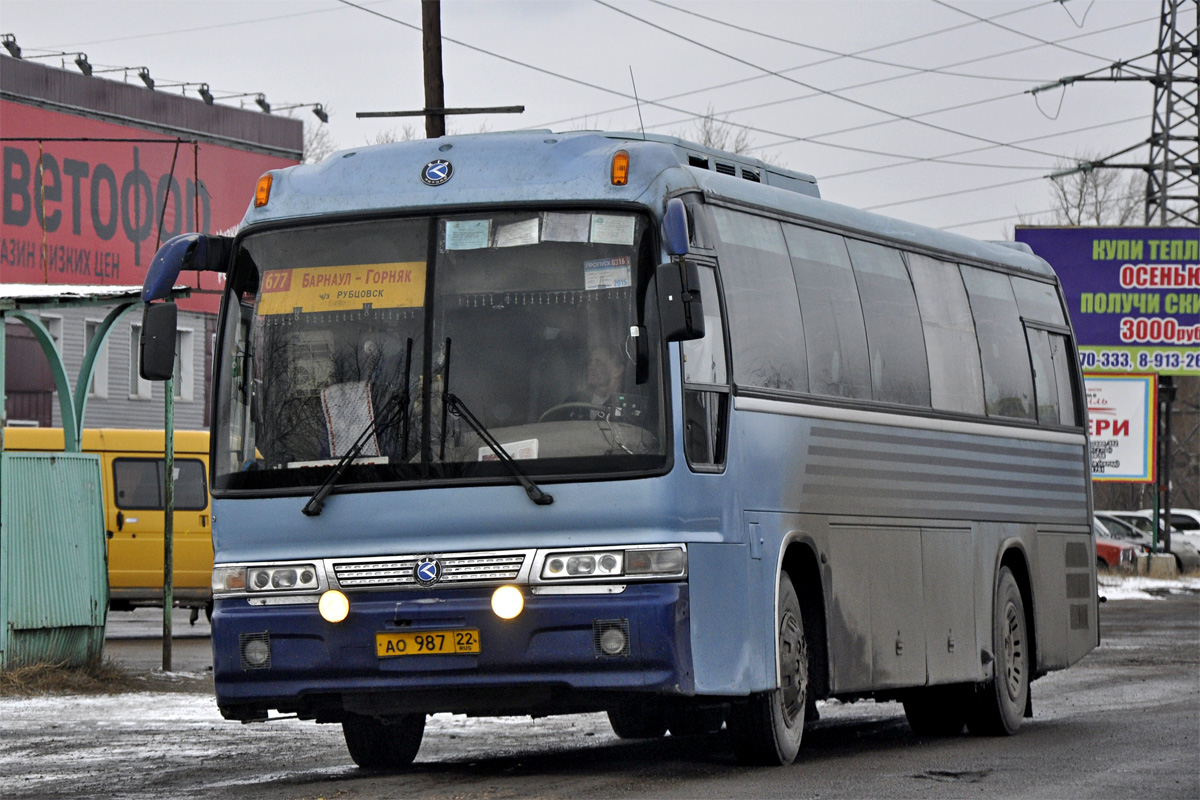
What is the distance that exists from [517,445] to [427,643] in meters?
1.02

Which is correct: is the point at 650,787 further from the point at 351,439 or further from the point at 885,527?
the point at 885,527

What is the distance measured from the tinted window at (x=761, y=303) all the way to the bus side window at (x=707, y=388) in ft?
0.59

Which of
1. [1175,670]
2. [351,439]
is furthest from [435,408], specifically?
[1175,670]

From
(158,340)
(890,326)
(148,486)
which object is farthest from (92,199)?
(158,340)

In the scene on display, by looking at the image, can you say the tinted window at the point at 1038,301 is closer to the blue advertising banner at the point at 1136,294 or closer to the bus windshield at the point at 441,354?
the bus windshield at the point at 441,354

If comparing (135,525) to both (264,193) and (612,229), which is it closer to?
(264,193)

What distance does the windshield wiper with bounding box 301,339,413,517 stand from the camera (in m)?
10.2

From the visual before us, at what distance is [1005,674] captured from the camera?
1471 centimetres

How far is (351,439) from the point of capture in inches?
407

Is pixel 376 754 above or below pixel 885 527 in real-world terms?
below

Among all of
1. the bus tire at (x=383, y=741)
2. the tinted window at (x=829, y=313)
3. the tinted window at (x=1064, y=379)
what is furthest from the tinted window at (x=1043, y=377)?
the bus tire at (x=383, y=741)

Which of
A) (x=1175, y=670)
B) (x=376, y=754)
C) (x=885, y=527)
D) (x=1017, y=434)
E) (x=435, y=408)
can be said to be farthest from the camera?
(x=1175, y=670)

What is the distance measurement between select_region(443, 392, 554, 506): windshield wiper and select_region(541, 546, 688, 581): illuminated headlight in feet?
0.93

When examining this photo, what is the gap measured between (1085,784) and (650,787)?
2.20 m
